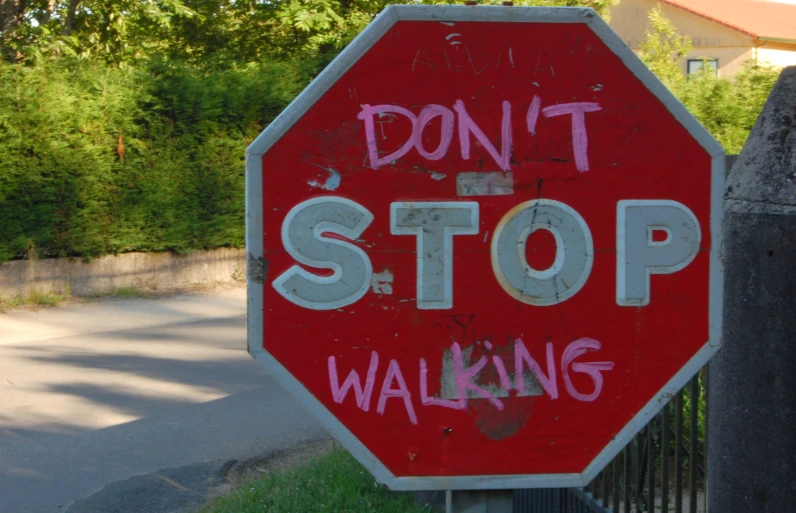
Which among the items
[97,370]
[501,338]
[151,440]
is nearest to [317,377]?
[501,338]

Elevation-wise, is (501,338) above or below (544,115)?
below

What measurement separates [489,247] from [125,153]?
12.2m

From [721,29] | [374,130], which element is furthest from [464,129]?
[721,29]

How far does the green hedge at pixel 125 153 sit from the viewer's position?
11.7m

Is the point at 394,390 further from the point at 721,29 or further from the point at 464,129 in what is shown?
the point at 721,29

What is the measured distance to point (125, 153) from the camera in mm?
13031

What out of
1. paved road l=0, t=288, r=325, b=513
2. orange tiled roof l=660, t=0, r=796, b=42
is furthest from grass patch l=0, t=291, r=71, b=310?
orange tiled roof l=660, t=0, r=796, b=42

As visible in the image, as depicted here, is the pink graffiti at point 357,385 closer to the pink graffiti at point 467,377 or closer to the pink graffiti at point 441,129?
the pink graffiti at point 467,377

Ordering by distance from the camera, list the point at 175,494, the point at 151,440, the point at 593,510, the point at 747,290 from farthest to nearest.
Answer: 1. the point at 151,440
2. the point at 175,494
3. the point at 593,510
4. the point at 747,290

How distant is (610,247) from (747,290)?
0.37 m

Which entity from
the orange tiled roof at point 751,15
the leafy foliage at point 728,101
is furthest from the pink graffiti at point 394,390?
the orange tiled roof at point 751,15

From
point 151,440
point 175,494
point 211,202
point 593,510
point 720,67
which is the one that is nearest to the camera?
point 593,510

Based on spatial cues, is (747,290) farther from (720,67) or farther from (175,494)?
(720,67)

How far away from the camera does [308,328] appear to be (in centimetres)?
156
